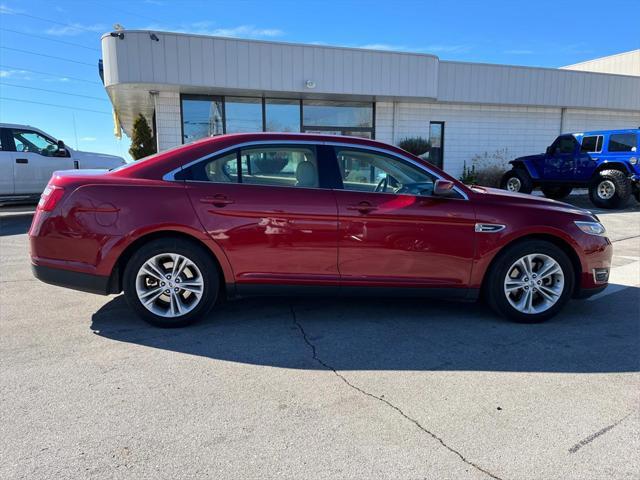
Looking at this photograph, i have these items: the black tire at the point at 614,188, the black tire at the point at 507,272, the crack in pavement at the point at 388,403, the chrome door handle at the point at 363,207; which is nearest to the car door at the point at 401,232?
the chrome door handle at the point at 363,207

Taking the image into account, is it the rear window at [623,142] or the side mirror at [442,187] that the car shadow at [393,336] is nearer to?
the side mirror at [442,187]

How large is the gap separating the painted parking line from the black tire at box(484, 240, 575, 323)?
1.14 metres

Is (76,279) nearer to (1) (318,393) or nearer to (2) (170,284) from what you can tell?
(2) (170,284)

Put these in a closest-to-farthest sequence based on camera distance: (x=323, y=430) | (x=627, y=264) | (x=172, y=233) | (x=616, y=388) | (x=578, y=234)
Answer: (x=323, y=430)
(x=616, y=388)
(x=172, y=233)
(x=578, y=234)
(x=627, y=264)

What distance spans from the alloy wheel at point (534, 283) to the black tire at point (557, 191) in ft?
40.7

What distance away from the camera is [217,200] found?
12.8ft

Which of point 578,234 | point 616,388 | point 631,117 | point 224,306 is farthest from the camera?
point 631,117

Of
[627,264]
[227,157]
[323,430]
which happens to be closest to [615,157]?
[627,264]

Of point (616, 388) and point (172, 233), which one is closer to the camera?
point (616, 388)

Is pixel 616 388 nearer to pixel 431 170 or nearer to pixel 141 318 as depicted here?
pixel 431 170

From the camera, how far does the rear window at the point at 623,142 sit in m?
12.9

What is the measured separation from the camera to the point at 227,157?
4012mm

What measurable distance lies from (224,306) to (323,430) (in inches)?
91.4

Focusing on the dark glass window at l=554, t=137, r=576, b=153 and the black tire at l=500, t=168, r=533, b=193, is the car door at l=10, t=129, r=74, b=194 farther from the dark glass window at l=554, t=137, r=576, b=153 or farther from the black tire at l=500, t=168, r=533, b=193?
the dark glass window at l=554, t=137, r=576, b=153
